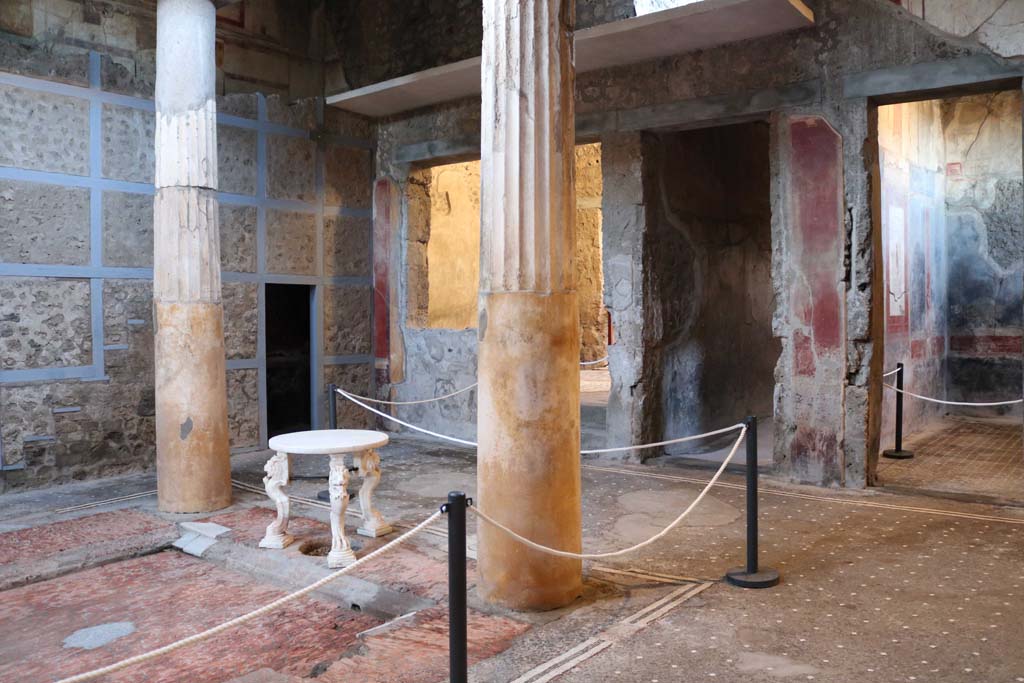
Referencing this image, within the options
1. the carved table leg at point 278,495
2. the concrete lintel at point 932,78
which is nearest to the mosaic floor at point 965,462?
the concrete lintel at point 932,78

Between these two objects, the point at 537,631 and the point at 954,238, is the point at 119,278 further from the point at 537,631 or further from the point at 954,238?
the point at 954,238

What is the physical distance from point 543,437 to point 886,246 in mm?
5404

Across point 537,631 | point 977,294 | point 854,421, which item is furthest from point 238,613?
point 977,294

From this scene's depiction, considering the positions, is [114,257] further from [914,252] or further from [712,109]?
[914,252]

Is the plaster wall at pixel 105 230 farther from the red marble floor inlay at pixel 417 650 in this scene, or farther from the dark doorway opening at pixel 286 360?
the red marble floor inlay at pixel 417 650

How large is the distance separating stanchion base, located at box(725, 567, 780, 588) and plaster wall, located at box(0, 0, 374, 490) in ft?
17.8

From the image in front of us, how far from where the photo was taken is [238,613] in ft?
14.2

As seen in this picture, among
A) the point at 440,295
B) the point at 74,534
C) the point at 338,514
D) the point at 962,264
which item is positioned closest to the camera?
the point at 338,514

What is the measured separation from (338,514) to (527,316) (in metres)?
1.81

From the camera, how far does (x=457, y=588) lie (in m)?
2.71

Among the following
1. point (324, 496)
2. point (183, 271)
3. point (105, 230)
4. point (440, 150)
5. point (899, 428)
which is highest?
point (440, 150)

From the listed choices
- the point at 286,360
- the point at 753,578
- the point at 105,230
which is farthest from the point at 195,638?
the point at 286,360

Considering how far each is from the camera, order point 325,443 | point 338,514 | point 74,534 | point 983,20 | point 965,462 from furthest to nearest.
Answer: point 965,462
point 983,20
point 74,534
point 325,443
point 338,514

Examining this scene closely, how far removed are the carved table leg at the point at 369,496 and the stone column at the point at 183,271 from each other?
4.75ft
